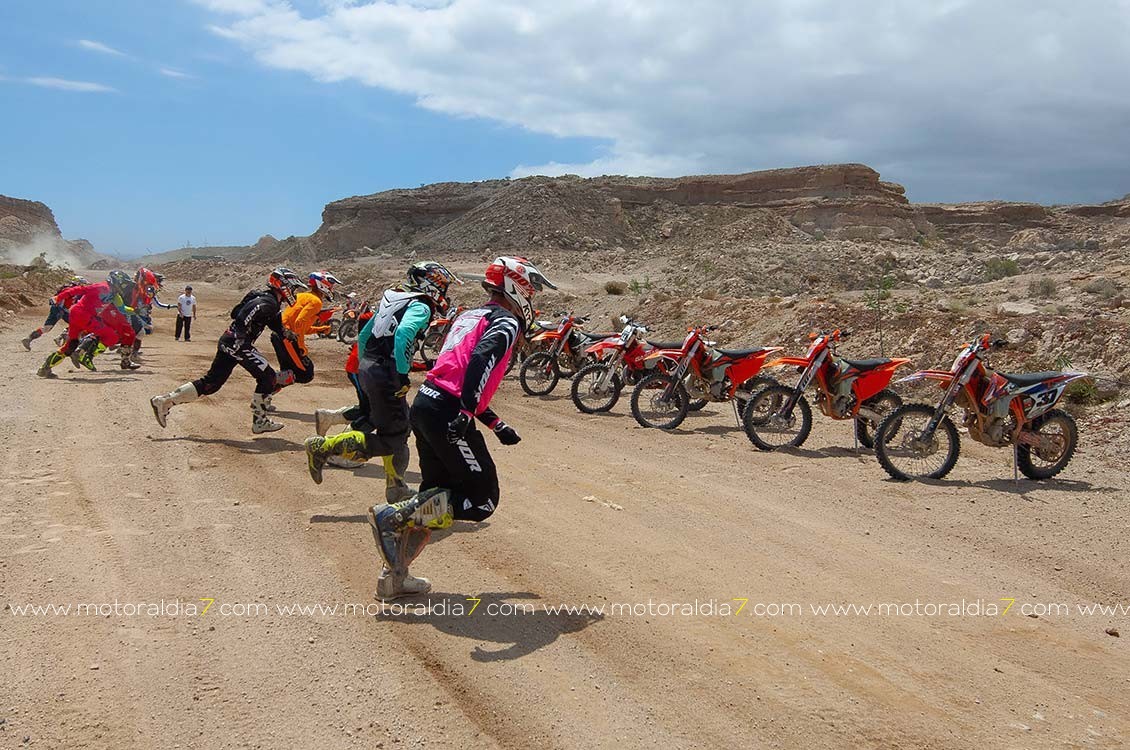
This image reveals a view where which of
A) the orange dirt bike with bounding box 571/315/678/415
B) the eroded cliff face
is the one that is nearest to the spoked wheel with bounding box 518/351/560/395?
the orange dirt bike with bounding box 571/315/678/415

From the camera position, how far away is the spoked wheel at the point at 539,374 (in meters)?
13.9

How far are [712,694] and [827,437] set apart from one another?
711 centimetres

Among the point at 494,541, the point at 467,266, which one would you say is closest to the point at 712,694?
the point at 494,541

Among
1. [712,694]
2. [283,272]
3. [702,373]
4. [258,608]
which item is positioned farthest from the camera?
[702,373]

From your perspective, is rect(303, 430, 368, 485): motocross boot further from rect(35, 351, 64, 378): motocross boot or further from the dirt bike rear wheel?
the dirt bike rear wheel

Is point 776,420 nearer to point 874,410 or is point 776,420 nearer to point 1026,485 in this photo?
point 874,410

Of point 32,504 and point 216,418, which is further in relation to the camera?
point 216,418

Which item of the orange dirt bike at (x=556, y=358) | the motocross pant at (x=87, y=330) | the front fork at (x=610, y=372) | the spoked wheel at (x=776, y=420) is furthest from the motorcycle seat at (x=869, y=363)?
the motocross pant at (x=87, y=330)

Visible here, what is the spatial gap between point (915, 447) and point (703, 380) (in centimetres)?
338

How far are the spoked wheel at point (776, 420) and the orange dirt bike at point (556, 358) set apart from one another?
14.4 feet

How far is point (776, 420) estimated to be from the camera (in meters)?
9.55

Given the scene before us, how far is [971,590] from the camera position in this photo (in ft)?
17.0

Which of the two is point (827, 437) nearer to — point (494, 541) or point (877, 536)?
point (877, 536)

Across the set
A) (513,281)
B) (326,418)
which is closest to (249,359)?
(326,418)
